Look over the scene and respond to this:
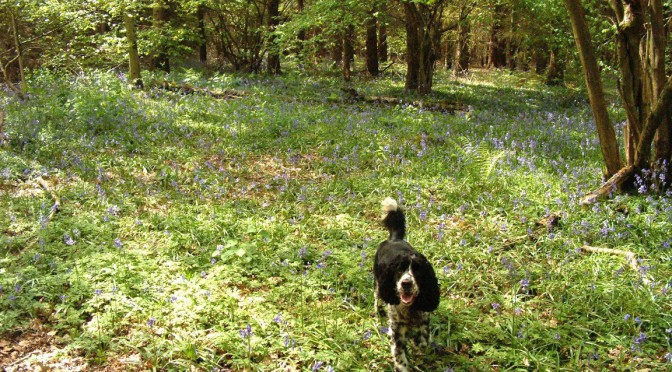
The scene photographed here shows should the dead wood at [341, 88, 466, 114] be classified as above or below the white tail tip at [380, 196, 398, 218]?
above

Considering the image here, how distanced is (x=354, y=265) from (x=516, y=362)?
194 centimetres

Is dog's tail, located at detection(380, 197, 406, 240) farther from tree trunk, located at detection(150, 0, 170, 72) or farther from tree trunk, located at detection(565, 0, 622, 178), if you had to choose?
tree trunk, located at detection(150, 0, 170, 72)

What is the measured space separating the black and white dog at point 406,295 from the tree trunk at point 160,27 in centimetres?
1269

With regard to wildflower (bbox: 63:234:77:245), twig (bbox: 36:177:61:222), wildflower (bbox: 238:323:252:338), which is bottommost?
wildflower (bbox: 238:323:252:338)

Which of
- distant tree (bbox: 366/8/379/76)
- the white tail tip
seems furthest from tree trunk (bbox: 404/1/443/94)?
the white tail tip

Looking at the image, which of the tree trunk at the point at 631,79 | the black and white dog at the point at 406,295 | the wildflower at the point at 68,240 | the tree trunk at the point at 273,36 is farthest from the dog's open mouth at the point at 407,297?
the tree trunk at the point at 273,36

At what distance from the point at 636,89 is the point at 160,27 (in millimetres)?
13725

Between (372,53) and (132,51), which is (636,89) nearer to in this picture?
(132,51)

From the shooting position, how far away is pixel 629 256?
4844 millimetres

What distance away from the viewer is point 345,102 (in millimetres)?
14477

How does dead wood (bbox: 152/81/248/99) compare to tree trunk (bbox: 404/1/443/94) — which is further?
tree trunk (bbox: 404/1/443/94)

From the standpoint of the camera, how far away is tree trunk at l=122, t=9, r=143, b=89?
12836 millimetres

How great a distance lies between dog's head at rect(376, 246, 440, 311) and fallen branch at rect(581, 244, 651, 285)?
87.8 inches

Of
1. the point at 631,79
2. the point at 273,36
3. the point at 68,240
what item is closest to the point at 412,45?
the point at 273,36
